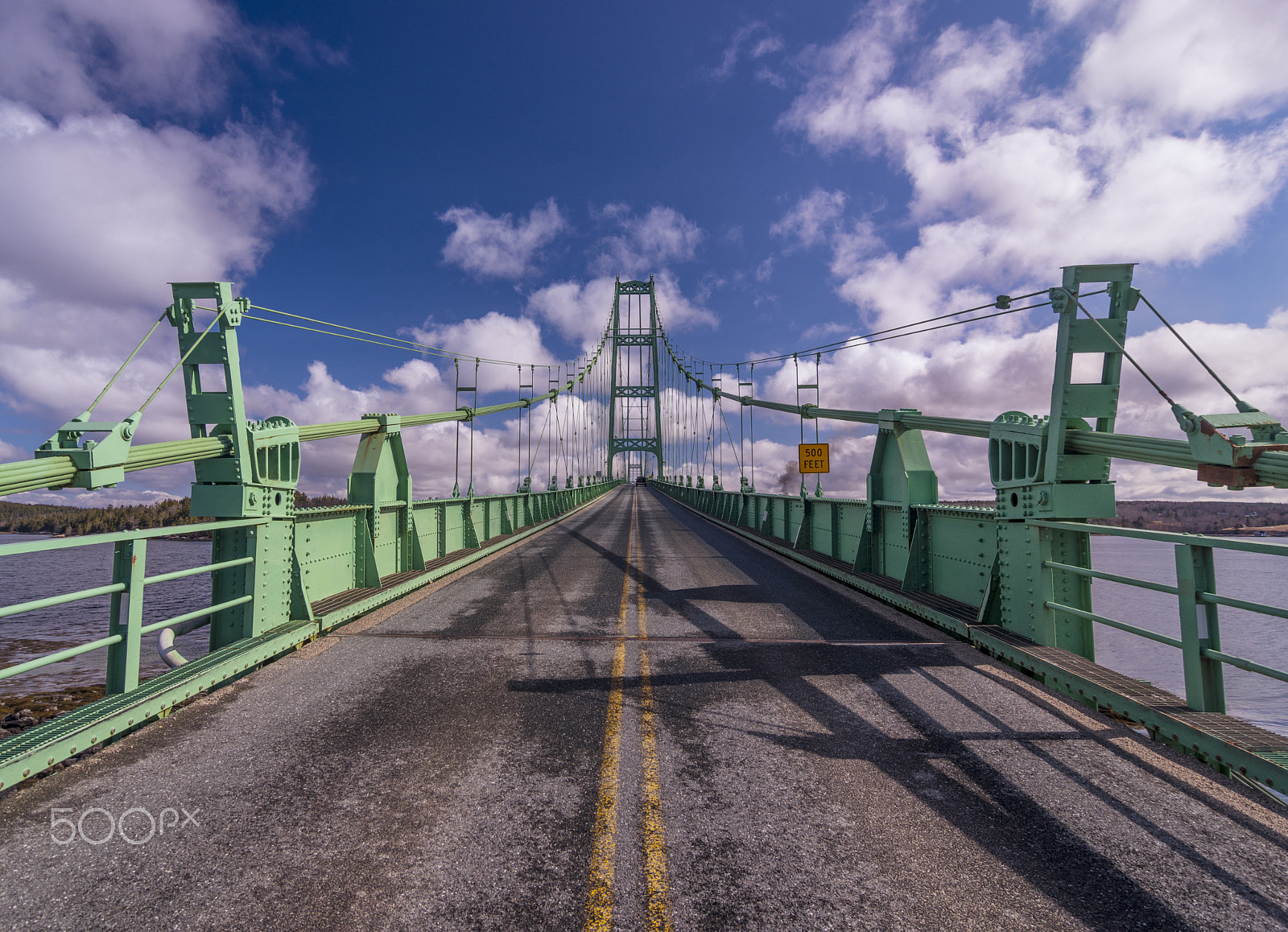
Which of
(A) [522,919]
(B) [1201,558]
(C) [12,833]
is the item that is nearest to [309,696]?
(C) [12,833]

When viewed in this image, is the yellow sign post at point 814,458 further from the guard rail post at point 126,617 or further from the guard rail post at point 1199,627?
the guard rail post at point 126,617

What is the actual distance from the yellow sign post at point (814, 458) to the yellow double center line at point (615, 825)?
13626 mm

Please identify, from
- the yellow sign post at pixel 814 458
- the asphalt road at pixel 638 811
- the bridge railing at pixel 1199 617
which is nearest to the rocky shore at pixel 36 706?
the asphalt road at pixel 638 811

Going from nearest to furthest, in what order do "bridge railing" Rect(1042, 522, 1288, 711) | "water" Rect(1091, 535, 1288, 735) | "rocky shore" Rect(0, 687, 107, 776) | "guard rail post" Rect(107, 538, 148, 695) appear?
"bridge railing" Rect(1042, 522, 1288, 711) → "guard rail post" Rect(107, 538, 148, 695) → "rocky shore" Rect(0, 687, 107, 776) → "water" Rect(1091, 535, 1288, 735)

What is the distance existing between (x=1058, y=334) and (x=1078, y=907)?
567 cm

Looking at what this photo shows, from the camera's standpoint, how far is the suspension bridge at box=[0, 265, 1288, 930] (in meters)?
2.91

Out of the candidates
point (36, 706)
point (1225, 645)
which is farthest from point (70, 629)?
point (1225, 645)

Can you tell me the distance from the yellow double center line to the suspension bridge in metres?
0.02

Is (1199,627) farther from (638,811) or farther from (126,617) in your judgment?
(126,617)

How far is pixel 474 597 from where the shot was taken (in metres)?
9.79

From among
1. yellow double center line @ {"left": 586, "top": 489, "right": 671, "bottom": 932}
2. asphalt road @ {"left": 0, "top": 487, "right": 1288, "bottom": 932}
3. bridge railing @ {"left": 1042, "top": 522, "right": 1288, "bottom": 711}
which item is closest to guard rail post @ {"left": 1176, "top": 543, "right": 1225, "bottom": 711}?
bridge railing @ {"left": 1042, "top": 522, "right": 1288, "bottom": 711}

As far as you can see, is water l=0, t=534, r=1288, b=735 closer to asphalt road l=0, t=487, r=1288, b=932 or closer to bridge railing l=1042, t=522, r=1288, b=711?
bridge railing l=1042, t=522, r=1288, b=711

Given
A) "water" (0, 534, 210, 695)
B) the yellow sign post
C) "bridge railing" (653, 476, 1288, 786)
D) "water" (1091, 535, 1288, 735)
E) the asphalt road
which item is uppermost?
the yellow sign post

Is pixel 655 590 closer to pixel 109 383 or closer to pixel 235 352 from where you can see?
pixel 235 352
